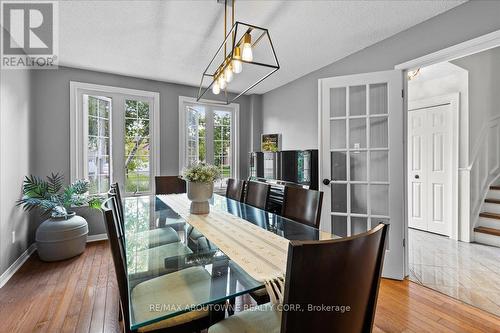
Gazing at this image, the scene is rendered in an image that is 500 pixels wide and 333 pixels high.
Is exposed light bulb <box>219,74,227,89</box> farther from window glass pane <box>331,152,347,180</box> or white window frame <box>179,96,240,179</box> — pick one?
white window frame <box>179,96,240,179</box>

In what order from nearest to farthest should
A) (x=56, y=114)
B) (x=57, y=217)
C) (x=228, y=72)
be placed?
1. (x=228, y=72)
2. (x=57, y=217)
3. (x=56, y=114)

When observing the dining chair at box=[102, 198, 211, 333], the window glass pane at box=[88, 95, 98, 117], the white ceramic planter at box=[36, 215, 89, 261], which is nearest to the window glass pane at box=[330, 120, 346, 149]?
the dining chair at box=[102, 198, 211, 333]

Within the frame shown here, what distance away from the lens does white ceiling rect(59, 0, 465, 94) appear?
6.61ft

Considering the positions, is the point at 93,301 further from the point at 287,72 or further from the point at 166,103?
the point at 287,72

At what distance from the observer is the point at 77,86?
3.35 m

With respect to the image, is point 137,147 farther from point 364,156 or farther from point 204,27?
point 364,156

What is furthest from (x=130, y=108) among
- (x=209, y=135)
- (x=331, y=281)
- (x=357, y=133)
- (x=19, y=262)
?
(x=331, y=281)

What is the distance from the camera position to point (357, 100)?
2609 millimetres

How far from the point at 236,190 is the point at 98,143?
7.38ft

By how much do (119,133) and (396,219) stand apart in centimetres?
379

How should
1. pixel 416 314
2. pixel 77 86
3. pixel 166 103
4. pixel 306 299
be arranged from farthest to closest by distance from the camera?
pixel 166 103 < pixel 77 86 < pixel 416 314 < pixel 306 299

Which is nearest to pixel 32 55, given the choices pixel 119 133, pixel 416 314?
pixel 119 133

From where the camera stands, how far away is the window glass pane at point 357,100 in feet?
8.47

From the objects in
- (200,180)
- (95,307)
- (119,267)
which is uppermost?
(200,180)
